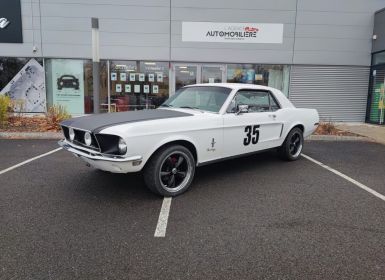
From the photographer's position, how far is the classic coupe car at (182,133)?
398 cm

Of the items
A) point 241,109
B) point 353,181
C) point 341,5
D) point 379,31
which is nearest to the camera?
point 241,109

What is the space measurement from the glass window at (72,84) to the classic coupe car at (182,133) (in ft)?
27.1

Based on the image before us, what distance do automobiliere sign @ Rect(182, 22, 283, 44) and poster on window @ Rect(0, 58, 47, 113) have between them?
19.7ft

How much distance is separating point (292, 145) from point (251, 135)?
1637mm

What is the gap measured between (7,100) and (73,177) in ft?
21.2

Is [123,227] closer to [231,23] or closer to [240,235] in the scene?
[240,235]

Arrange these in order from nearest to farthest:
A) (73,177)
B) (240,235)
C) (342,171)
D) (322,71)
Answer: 1. (240,235)
2. (73,177)
3. (342,171)
4. (322,71)

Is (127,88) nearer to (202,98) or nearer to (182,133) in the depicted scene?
(202,98)

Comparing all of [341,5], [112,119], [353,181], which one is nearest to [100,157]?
[112,119]

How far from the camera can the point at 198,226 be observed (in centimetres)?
355

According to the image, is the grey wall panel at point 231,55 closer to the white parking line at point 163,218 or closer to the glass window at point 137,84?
the glass window at point 137,84

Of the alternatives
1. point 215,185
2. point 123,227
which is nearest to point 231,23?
point 215,185

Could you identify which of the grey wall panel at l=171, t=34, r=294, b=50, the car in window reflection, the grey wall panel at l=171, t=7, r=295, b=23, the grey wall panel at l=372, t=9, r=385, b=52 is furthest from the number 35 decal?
the grey wall panel at l=372, t=9, r=385, b=52

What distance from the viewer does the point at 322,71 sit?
13.4m
